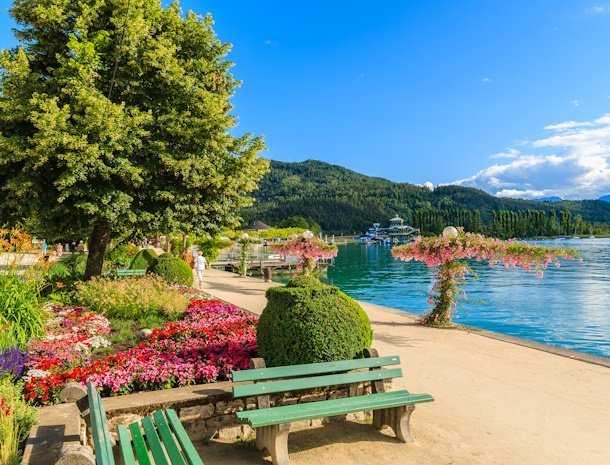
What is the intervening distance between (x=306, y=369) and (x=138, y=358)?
2411 mm

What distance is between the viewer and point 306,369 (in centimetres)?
482

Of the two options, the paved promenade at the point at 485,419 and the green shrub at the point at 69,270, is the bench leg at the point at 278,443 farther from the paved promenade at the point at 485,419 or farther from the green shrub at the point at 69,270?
the green shrub at the point at 69,270

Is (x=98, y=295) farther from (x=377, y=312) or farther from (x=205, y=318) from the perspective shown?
(x=377, y=312)

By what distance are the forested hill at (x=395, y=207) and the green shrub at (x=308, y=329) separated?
122m

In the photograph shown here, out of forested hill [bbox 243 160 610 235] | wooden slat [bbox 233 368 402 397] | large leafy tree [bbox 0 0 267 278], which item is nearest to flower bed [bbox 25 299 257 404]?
wooden slat [bbox 233 368 402 397]

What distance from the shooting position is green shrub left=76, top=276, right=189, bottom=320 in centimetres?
943

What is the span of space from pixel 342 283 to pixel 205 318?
2425cm

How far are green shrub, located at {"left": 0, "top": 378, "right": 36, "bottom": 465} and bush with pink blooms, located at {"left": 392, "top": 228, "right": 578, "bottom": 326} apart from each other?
369 inches

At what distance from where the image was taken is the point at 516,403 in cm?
613

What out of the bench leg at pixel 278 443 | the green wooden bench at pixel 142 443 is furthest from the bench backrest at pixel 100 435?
the bench leg at pixel 278 443

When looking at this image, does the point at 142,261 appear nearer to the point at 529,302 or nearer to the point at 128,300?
the point at 128,300

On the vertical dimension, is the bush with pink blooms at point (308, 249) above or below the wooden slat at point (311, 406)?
above

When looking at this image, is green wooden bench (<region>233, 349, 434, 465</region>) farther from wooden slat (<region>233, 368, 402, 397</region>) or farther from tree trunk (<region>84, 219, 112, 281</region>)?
tree trunk (<region>84, 219, 112, 281</region>)

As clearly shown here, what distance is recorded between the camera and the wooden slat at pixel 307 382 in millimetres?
4363
